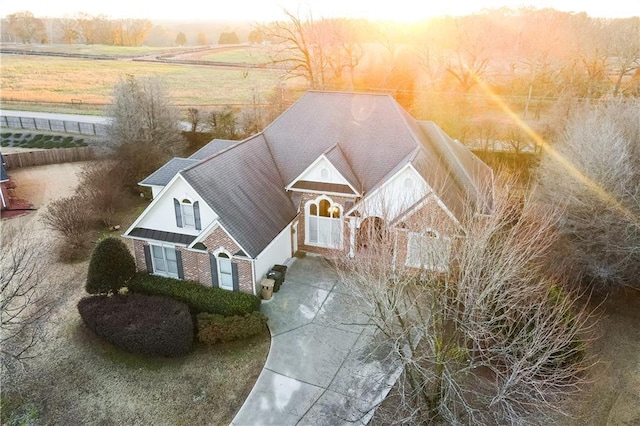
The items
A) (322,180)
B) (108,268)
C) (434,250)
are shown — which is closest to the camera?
(434,250)

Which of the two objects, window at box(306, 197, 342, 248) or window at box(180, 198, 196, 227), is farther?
window at box(306, 197, 342, 248)

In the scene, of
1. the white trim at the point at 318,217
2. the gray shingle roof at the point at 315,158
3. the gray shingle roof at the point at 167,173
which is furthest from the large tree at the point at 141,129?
the white trim at the point at 318,217

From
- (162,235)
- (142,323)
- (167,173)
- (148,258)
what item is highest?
(167,173)

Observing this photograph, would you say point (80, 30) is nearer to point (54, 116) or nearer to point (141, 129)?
point (54, 116)

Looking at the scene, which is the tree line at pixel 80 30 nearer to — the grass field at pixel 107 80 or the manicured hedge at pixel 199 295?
the grass field at pixel 107 80

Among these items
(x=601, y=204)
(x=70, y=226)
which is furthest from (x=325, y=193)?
(x=70, y=226)

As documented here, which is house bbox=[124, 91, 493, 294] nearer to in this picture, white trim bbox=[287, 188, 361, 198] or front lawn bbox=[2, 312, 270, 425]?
white trim bbox=[287, 188, 361, 198]

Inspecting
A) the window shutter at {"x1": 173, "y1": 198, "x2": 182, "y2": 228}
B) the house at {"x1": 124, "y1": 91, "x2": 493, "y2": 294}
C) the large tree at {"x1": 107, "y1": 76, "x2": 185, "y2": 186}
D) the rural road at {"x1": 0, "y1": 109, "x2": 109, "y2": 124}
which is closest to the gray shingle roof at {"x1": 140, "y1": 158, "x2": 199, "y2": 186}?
the house at {"x1": 124, "y1": 91, "x2": 493, "y2": 294}

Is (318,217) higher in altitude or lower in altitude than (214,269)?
higher
